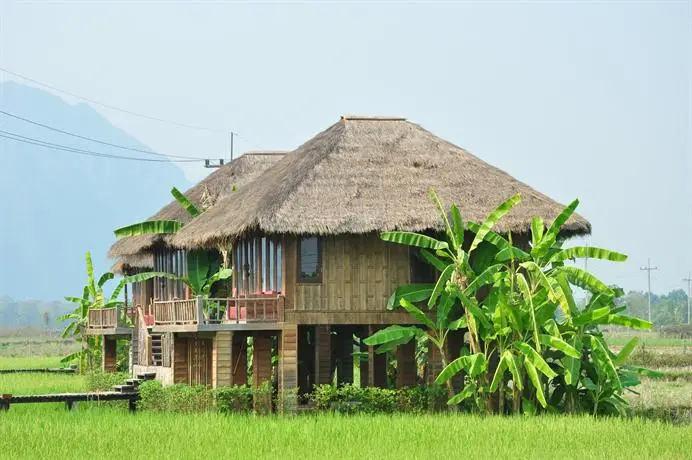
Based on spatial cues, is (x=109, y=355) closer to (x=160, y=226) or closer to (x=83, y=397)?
(x=160, y=226)

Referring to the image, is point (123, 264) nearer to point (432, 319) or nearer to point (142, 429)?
point (432, 319)

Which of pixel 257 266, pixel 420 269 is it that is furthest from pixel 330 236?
pixel 420 269

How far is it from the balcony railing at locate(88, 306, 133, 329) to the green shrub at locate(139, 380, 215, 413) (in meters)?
7.55

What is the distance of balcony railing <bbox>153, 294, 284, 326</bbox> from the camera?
→ 2447cm

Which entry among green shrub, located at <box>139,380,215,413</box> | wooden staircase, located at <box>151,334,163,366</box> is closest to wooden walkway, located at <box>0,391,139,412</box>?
green shrub, located at <box>139,380,215,413</box>

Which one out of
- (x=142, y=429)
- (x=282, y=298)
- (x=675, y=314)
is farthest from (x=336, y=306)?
(x=675, y=314)

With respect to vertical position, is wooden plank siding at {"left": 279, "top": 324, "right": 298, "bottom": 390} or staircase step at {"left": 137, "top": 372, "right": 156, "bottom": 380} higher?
wooden plank siding at {"left": 279, "top": 324, "right": 298, "bottom": 390}

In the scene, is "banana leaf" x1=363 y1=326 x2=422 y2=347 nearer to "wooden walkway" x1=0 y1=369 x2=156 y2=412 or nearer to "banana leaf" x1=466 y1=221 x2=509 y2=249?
"banana leaf" x1=466 y1=221 x2=509 y2=249

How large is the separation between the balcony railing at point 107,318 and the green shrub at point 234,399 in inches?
376

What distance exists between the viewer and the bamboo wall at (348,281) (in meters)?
24.5

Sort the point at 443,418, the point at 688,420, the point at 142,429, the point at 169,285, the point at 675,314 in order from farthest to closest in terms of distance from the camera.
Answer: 1. the point at 675,314
2. the point at 169,285
3. the point at 688,420
4. the point at 443,418
5. the point at 142,429

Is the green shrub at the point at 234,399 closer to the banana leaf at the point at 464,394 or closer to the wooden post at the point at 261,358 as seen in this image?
the wooden post at the point at 261,358

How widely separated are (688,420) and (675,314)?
308 ft

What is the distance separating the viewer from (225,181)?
107 ft
